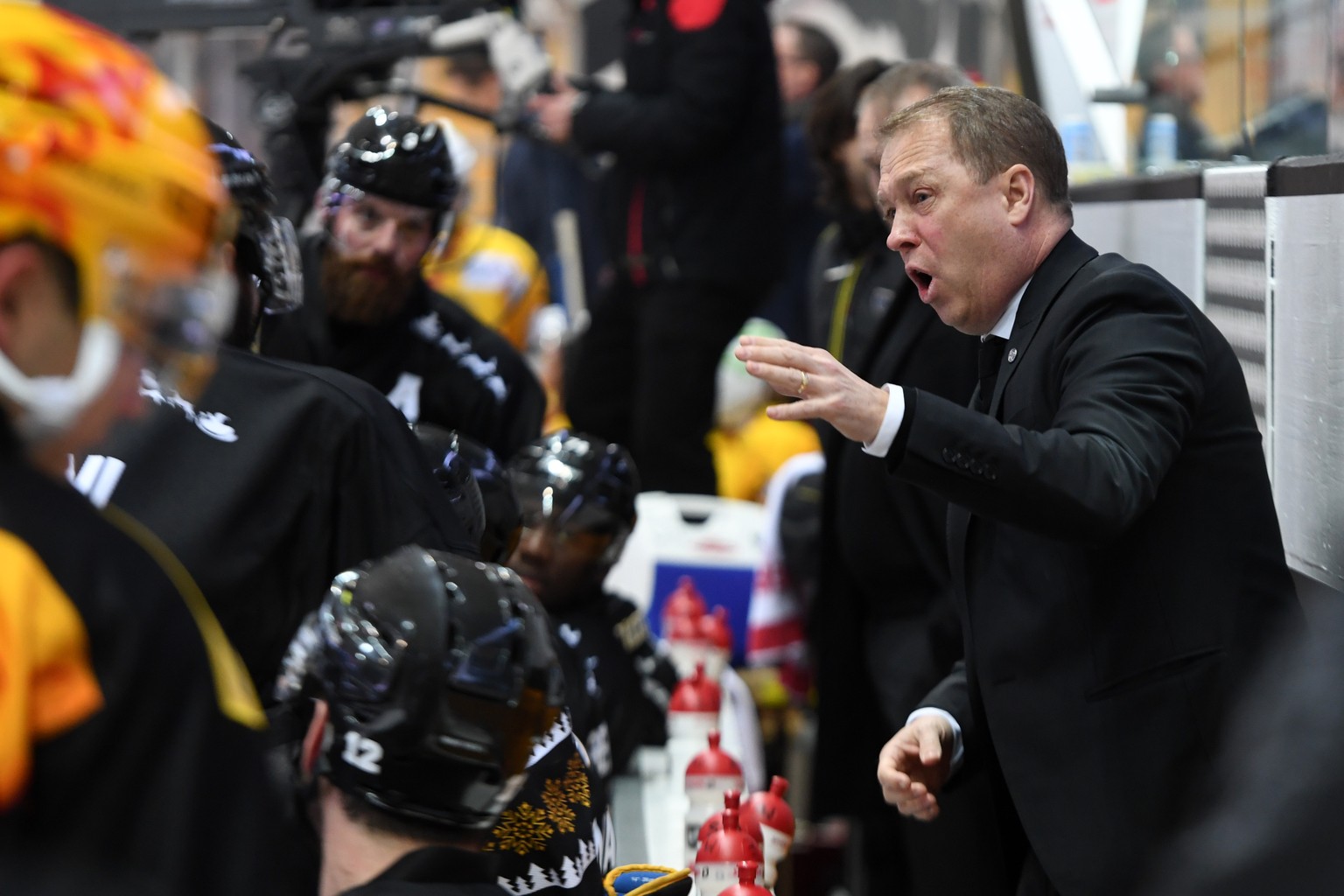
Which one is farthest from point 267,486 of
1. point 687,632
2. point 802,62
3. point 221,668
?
point 802,62

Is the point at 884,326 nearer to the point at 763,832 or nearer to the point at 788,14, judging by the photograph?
the point at 763,832

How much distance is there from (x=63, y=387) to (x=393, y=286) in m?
2.77

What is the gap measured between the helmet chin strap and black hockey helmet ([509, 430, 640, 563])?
2533 millimetres

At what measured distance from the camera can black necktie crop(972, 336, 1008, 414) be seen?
2570 mm

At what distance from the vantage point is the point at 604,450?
13.2 ft

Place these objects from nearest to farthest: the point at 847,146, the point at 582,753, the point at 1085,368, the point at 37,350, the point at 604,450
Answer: the point at 37,350, the point at 1085,368, the point at 582,753, the point at 604,450, the point at 847,146

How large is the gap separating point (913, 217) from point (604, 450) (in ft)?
5.30

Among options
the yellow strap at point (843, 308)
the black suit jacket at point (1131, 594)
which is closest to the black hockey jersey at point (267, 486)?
the black suit jacket at point (1131, 594)

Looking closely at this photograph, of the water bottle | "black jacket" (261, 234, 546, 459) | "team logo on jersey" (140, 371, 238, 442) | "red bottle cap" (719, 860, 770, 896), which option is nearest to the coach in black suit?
"red bottle cap" (719, 860, 770, 896)

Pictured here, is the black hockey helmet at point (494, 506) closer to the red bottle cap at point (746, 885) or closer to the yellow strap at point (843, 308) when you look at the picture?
the red bottle cap at point (746, 885)

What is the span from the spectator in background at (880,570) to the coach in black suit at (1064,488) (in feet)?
3.10

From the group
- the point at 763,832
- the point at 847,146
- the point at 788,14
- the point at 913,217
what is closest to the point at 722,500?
the point at 847,146

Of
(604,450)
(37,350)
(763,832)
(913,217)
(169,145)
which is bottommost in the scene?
(763,832)

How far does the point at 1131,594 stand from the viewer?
231 centimetres
